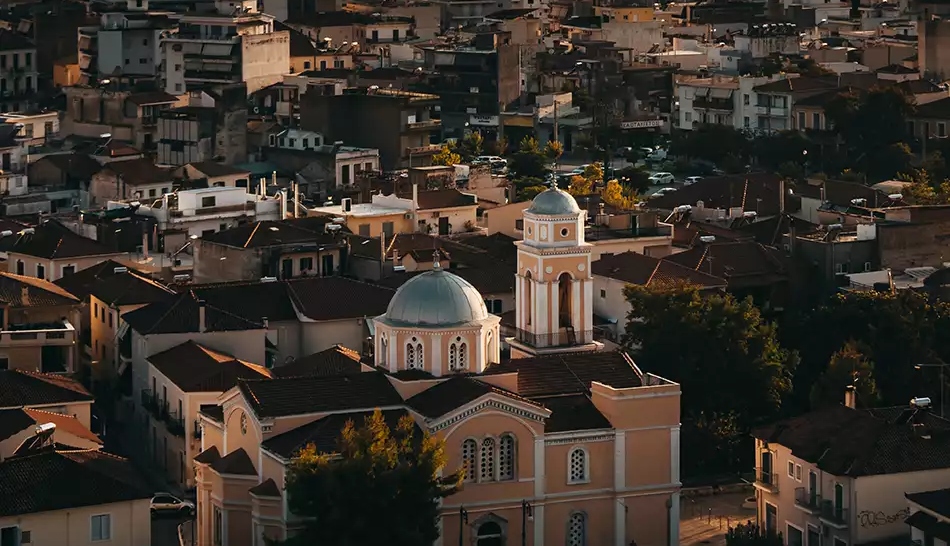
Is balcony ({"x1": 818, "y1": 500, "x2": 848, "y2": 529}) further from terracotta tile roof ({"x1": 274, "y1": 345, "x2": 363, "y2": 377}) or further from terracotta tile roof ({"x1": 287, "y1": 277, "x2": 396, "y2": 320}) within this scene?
terracotta tile roof ({"x1": 287, "y1": 277, "x2": 396, "y2": 320})

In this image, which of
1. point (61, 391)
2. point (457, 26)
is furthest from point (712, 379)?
point (457, 26)

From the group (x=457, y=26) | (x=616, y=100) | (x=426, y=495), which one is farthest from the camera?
(x=457, y=26)

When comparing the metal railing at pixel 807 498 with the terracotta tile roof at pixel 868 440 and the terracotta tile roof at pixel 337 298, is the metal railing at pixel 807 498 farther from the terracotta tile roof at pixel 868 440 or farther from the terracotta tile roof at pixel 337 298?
the terracotta tile roof at pixel 337 298

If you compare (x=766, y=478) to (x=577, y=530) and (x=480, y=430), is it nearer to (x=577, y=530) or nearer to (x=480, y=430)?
(x=577, y=530)

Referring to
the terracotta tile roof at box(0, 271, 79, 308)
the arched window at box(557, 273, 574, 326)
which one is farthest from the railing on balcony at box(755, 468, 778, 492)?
the terracotta tile roof at box(0, 271, 79, 308)

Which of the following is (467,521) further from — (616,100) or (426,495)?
(616,100)

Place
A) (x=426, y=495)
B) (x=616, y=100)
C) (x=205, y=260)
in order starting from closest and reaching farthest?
(x=426, y=495)
(x=205, y=260)
(x=616, y=100)

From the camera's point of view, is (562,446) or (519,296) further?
(519,296)
